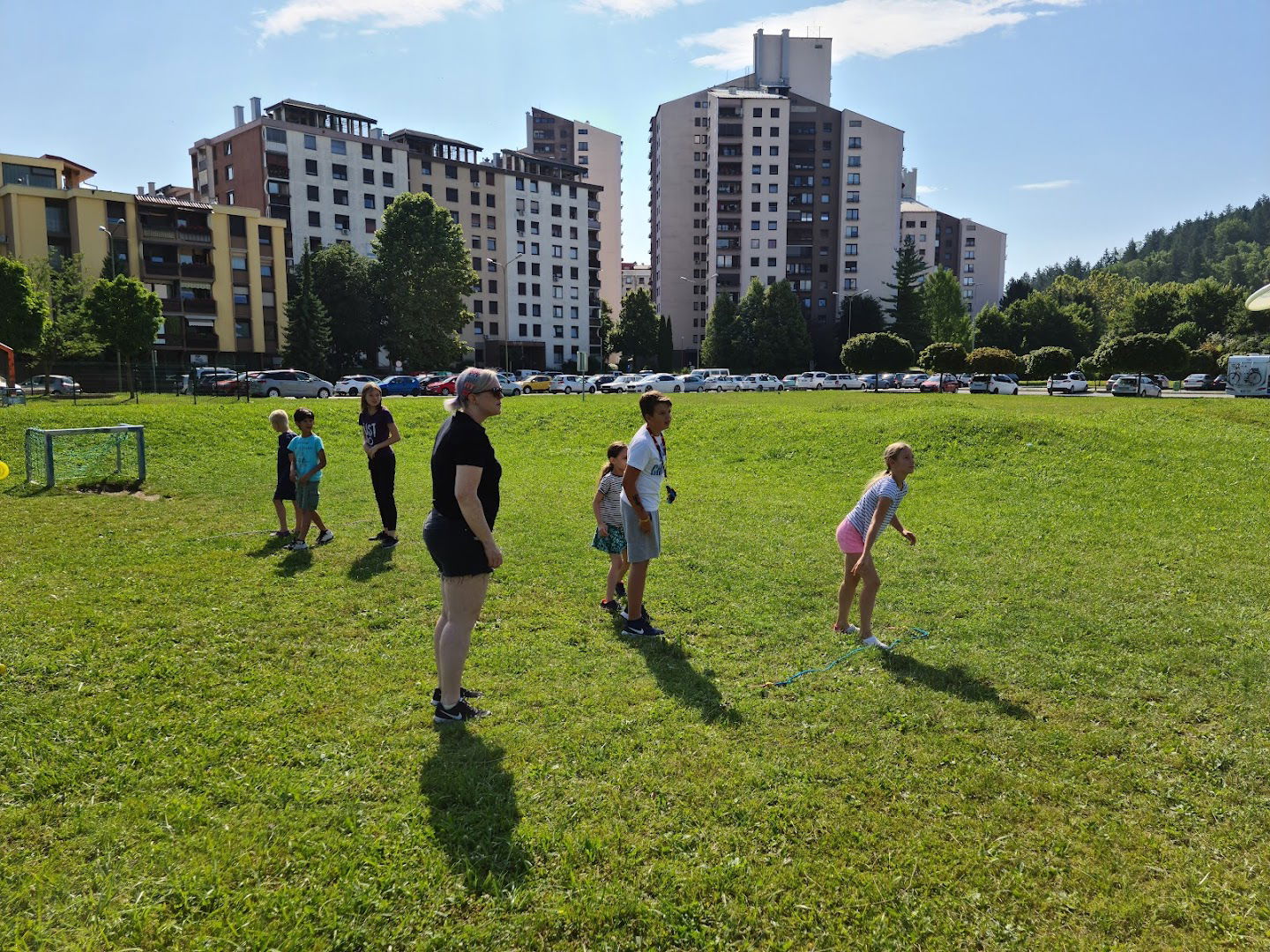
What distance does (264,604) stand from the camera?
313 inches

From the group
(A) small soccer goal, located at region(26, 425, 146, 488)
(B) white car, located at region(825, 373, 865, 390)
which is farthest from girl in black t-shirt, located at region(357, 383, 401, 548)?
(B) white car, located at region(825, 373, 865, 390)

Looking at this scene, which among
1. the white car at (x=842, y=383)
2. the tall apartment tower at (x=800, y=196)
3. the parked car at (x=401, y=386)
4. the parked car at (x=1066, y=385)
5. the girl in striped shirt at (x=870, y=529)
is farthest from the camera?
the tall apartment tower at (x=800, y=196)

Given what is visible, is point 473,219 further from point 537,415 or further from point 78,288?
point 537,415

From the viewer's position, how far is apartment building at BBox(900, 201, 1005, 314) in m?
151

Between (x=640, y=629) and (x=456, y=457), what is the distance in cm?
308

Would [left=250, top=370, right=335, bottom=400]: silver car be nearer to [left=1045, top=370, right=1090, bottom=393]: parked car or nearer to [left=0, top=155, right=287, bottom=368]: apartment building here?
[left=0, top=155, right=287, bottom=368]: apartment building

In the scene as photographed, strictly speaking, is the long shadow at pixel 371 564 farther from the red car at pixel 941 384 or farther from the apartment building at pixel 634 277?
the apartment building at pixel 634 277

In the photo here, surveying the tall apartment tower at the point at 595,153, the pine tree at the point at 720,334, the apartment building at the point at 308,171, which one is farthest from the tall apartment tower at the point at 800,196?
the apartment building at the point at 308,171

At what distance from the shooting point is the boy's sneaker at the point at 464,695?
215 inches

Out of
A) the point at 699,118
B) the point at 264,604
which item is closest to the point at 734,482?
the point at 264,604

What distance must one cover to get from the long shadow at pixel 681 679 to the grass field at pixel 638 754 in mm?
42

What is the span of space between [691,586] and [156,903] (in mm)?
6052

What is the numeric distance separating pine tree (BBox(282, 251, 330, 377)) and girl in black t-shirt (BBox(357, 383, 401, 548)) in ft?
178

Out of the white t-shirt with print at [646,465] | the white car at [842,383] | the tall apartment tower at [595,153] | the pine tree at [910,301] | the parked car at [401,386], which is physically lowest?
the white t-shirt with print at [646,465]
